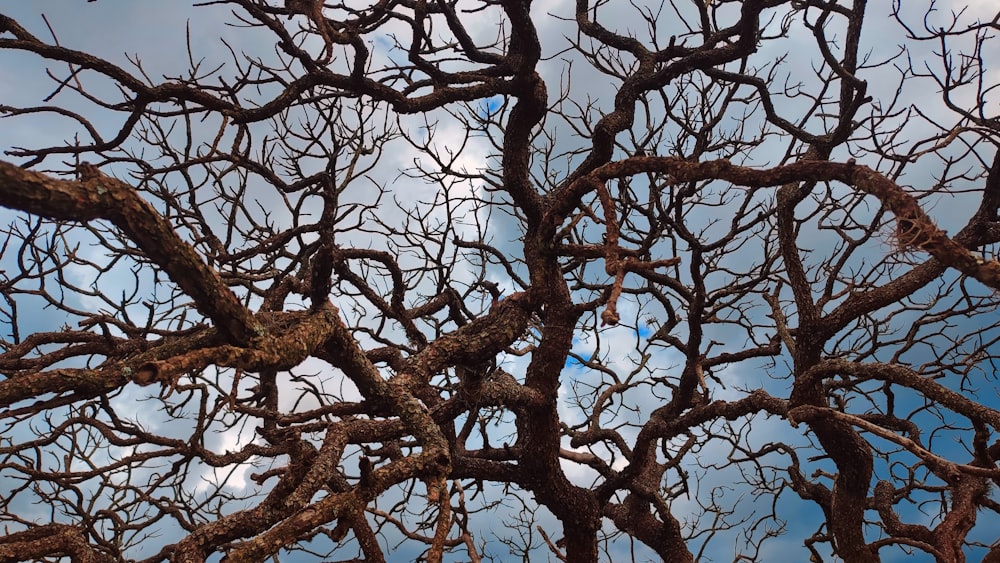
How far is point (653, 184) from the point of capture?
219 inches

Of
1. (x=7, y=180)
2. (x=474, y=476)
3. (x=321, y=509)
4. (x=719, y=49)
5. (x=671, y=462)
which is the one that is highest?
(x=719, y=49)

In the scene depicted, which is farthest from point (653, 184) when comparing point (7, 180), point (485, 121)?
point (7, 180)

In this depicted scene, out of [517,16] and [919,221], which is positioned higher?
[517,16]

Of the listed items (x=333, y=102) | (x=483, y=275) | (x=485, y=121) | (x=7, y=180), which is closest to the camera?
(x=7, y=180)

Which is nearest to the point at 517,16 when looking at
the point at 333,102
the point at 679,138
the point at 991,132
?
the point at 333,102

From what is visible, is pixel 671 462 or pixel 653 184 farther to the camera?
pixel 671 462

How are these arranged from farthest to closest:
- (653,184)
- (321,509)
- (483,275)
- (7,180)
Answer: (483,275), (653,184), (321,509), (7,180)

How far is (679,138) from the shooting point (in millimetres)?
6180

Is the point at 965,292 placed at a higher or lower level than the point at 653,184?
lower

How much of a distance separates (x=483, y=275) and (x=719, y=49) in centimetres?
280

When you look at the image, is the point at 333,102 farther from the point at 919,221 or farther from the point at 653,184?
the point at 919,221

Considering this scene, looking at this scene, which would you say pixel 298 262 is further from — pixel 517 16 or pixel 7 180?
pixel 7 180

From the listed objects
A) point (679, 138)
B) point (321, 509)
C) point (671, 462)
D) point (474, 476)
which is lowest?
point (321, 509)

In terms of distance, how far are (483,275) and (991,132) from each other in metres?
3.97
